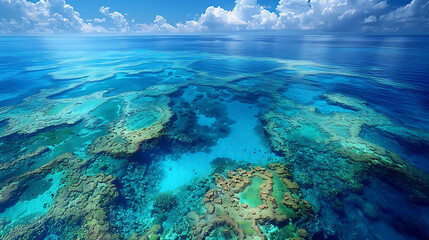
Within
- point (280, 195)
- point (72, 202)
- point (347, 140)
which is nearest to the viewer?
point (72, 202)

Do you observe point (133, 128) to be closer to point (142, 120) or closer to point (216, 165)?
point (142, 120)

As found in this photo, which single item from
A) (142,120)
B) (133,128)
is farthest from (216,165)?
(142,120)

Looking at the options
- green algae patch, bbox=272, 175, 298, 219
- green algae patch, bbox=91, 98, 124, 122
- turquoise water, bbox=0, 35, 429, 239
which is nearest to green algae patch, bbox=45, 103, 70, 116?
turquoise water, bbox=0, 35, 429, 239

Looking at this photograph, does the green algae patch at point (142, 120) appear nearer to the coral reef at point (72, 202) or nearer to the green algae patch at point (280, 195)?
the coral reef at point (72, 202)

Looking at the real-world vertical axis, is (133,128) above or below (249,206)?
above

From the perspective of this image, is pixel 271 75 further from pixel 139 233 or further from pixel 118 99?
pixel 139 233

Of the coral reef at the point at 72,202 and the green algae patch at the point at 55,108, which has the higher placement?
the green algae patch at the point at 55,108

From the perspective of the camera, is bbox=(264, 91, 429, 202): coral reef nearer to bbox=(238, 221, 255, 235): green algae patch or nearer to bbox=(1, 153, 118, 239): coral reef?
bbox=(238, 221, 255, 235): green algae patch

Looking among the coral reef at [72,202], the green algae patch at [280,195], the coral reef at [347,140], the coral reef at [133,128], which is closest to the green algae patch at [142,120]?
the coral reef at [133,128]
